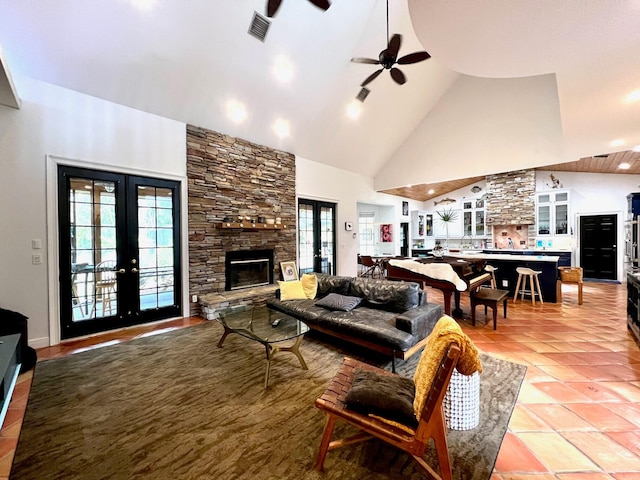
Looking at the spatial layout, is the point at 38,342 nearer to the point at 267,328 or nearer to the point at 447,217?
the point at 267,328

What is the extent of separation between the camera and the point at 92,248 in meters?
3.64

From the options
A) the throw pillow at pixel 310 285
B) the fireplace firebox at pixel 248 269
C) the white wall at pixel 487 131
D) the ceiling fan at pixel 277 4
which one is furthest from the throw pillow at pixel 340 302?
the white wall at pixel 487 131

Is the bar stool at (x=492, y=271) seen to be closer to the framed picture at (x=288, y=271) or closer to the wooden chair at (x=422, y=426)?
the framed picture at (x=288, y=271)

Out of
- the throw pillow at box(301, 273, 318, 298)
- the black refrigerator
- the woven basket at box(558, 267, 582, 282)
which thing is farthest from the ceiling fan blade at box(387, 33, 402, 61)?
the black refrigerator

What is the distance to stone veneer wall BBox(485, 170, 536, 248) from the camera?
7.55 metres

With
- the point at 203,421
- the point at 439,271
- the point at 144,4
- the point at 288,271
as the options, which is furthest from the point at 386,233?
the point at 203,421

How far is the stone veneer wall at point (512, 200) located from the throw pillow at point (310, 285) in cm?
677

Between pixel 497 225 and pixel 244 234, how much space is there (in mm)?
7616

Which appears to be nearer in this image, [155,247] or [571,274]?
[155,247]

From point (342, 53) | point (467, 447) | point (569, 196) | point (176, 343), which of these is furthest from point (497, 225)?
point (176, 343)

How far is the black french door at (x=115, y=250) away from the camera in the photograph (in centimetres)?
348

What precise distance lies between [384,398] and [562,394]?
1857 millimetres

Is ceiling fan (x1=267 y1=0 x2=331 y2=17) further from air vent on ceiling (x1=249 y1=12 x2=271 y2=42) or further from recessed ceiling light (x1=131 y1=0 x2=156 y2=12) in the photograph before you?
recessed ceiling light (x1=131 y1=0 x2=156 y2=12)

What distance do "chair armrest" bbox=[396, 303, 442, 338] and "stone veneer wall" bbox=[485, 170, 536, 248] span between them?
6453 millimetres
